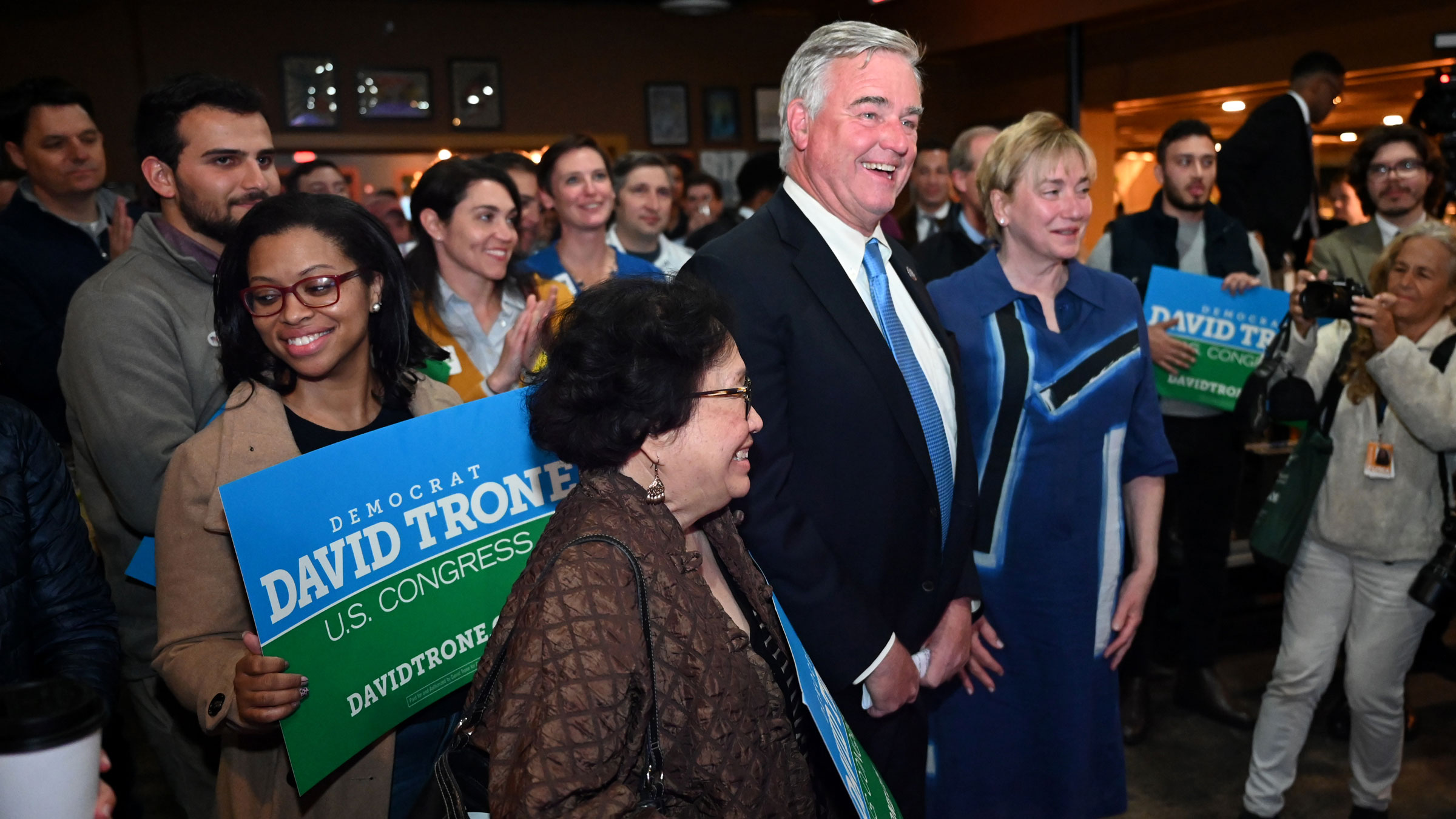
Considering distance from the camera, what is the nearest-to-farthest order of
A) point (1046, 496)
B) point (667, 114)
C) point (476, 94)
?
point (1046, 496) → point (476, 94) → point (667, 114)

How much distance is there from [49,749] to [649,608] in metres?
0.59

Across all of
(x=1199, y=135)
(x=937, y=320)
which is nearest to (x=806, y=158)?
(x=937, y=320)

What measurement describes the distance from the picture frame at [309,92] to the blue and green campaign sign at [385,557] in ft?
28.6

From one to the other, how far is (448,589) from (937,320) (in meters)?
1.10

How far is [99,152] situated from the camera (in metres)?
3.41

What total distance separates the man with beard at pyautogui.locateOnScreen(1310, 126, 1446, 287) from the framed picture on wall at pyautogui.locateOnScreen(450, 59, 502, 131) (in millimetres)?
7951

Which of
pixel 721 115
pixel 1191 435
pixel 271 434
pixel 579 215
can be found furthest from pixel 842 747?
pixel 721 115

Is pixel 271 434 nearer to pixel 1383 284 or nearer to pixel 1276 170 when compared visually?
pixel 1383 284

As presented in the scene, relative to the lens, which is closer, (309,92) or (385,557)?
(385,557)

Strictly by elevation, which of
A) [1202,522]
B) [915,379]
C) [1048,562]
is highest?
[915,379]

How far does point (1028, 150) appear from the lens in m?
2.34

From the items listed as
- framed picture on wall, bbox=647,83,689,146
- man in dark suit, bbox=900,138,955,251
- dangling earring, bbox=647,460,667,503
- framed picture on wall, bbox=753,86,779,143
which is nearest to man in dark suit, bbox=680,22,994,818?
dangling earring, bbox=647,460,667,503

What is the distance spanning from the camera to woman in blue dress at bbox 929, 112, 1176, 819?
2244 mm

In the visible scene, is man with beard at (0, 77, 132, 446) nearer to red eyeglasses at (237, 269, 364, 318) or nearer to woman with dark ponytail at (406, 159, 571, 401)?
woman with dark ponytail at (406, 159, 571, 401)
